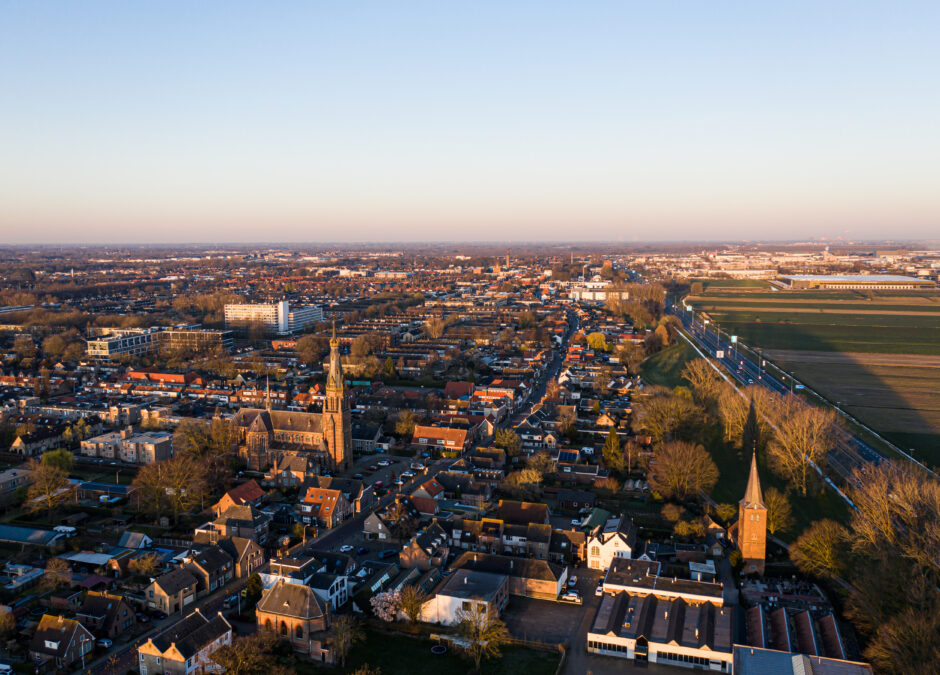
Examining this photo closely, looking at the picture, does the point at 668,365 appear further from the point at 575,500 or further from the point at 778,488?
the point at 575,500

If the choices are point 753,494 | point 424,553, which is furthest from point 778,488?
point 424,553

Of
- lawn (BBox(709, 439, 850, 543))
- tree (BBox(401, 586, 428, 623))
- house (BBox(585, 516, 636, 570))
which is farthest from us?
lawn (BBox(709, 439, 850, 543))

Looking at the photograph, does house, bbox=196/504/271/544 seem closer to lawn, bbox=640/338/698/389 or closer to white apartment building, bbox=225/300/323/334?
lawn, bbox=640/338/698/389

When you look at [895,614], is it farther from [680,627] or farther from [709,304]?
[709,304]

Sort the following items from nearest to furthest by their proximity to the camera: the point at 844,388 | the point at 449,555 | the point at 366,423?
the point at 449,555, the point at 366,423, the point at 844,388

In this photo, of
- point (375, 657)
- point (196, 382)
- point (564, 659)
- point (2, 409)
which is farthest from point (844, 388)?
point (2, 409)

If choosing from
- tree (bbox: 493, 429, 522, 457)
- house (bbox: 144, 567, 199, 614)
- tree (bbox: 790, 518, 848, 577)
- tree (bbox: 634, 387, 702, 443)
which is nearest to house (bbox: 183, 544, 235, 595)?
house (bbox: 144, 567, 199, 614)
